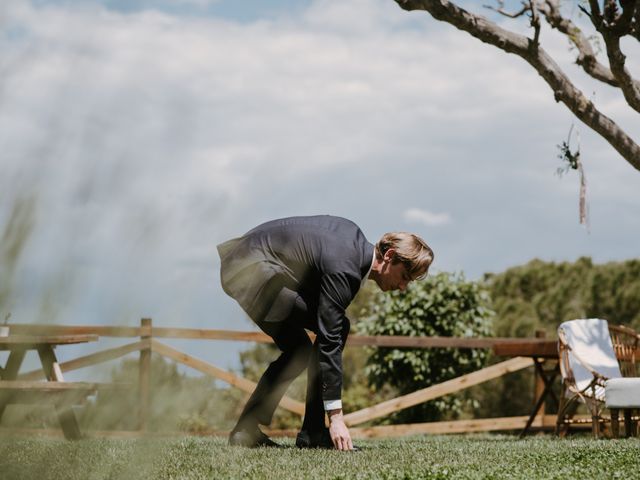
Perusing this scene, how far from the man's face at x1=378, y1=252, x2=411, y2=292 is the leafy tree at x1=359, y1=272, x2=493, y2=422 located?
21.0ft

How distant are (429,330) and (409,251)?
7.16 meters

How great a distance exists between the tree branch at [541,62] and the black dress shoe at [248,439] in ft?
13.8

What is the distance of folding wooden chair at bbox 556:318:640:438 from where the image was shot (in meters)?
6.26

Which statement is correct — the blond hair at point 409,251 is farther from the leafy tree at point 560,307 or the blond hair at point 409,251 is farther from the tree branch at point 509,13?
the leafy tree at point 560,307

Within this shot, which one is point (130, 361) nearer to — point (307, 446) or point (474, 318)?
point (307, 446)

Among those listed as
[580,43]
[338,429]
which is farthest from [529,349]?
[338,429]

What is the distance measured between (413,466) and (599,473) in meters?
0.78

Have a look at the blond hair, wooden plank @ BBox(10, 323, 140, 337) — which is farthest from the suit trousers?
wooden plank @ BBox(10, 323, 140, 337)

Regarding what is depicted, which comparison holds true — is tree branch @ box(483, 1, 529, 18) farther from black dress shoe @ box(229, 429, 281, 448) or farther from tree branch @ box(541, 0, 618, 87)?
black dress shoe @ box(229, 429, 281, 448)

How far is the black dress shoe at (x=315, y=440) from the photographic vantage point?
414cm

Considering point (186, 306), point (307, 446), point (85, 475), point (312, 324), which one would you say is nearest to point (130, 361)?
point (186, 306)

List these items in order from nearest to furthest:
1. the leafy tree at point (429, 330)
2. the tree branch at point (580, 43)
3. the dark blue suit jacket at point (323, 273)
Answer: the dark blue suit jacket at point (323, 273) < the tree branch at point (580, 43) < the leafy tree at point (429, 330)

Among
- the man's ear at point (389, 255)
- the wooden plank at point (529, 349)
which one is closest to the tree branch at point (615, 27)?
the wooden plank at point (529, 349)

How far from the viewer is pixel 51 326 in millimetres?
961
